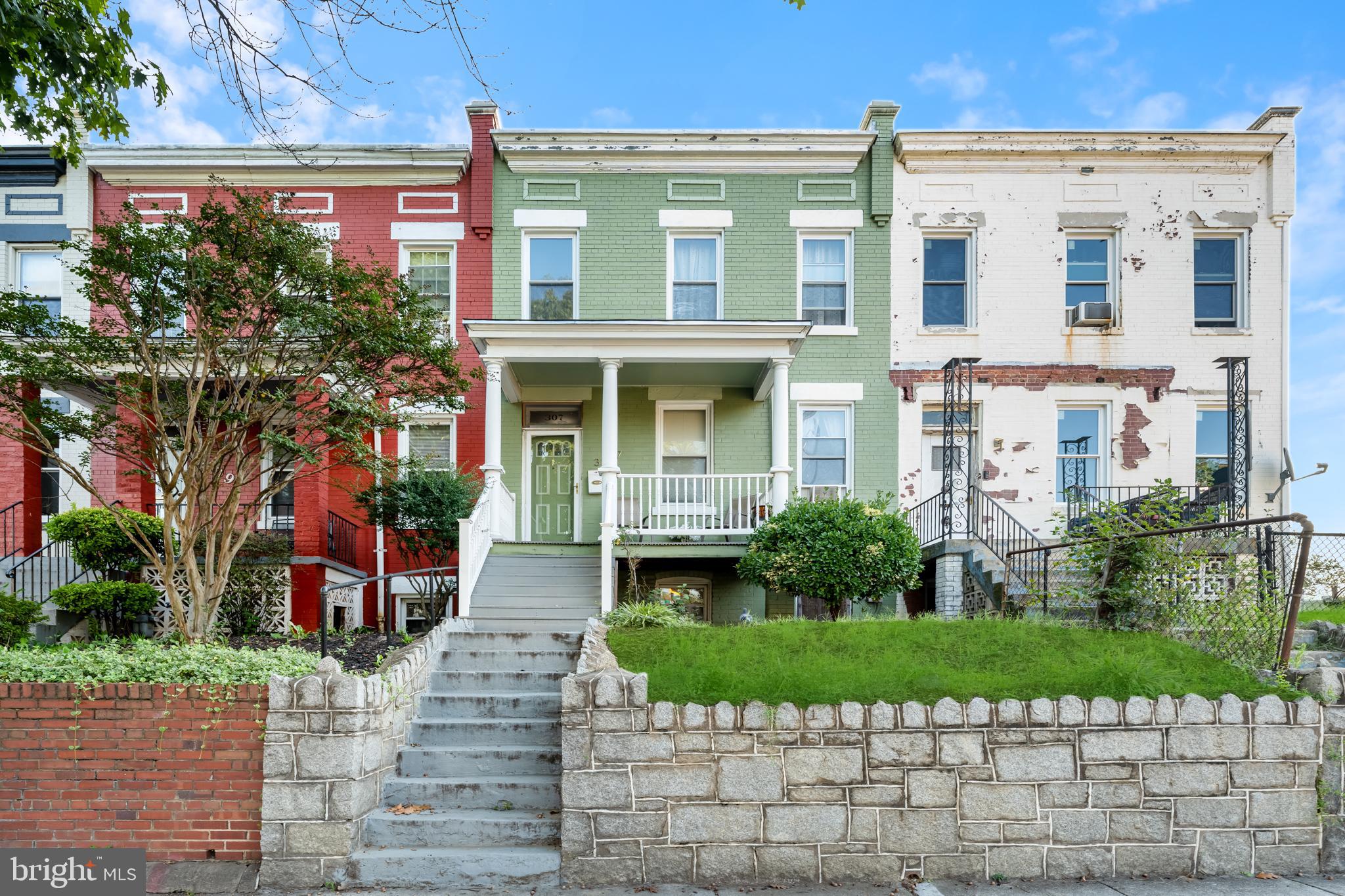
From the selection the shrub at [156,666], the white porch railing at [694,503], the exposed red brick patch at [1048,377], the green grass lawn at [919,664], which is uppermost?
the exposed red brick patch at [1048,377]

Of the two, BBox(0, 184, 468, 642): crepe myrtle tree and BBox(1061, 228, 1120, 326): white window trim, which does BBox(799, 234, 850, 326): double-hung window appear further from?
BBox(0, 184, 468, 642): crepe myrtle tree

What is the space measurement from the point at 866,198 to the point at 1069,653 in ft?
30.4

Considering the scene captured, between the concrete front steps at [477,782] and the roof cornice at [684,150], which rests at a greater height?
the roof cornice at [684,150]

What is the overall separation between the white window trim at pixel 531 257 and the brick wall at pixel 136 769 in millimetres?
9054

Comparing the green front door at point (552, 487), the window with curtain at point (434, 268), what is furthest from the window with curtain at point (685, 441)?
the window with curtain at point (434, 268)

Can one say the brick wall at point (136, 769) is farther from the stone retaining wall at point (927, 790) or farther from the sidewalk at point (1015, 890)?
the stone retaining wall at point (927, 790)

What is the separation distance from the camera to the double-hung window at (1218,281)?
14.0 metres

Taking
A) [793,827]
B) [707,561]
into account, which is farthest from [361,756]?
[707,561]

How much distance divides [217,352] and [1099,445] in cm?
1291

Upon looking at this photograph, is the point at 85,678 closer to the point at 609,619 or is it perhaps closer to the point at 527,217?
the point at 609,619

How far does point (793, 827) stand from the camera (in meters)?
5.66

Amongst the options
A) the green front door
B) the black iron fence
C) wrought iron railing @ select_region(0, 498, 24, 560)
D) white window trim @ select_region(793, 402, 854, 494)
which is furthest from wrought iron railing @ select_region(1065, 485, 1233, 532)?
wrought iron railing @ select_region(0, 498, 24, 560)

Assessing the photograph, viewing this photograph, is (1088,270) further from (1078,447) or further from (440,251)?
(440,251)

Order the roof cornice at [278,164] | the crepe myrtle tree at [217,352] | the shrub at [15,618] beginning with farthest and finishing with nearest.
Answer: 1. the roof cornice at [278,164]
2. the shrub at [15,618]
3. the crepe myrtle tree at [217,352]
